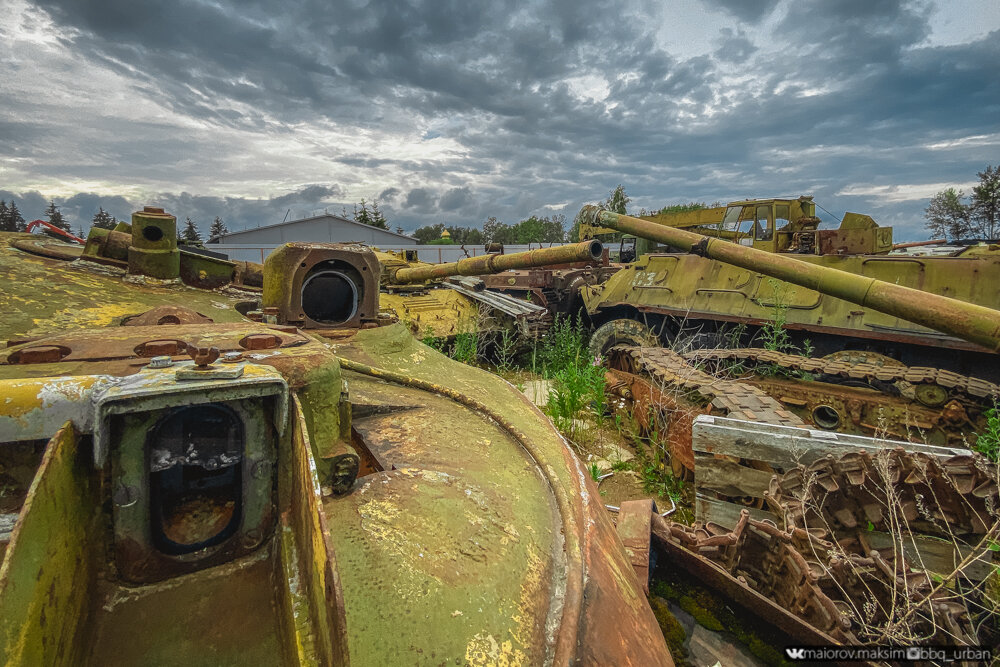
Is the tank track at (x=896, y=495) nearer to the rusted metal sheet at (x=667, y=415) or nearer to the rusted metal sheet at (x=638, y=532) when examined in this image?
the rusted metal sheet at (x=638, y=532)

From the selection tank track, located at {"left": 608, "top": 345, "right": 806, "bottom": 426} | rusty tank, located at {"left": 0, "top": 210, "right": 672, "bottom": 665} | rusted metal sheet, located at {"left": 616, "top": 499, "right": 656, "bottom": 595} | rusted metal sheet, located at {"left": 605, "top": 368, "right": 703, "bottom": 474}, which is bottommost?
rusted metal sheet, located at {"left": 605, "top": 368, "right": 703, "bottom": 474}

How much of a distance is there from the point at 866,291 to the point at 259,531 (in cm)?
377

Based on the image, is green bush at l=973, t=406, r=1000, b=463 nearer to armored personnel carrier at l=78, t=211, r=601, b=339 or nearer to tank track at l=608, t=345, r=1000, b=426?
tank track at l=608, t=345, r=1000, b=426

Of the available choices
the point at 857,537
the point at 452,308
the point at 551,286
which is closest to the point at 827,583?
the point at 857,537

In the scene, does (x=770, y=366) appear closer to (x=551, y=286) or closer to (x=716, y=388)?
(x=716, y=388)

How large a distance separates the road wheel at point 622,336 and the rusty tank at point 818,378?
Result: 1174 mm

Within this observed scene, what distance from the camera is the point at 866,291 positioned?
137 inches

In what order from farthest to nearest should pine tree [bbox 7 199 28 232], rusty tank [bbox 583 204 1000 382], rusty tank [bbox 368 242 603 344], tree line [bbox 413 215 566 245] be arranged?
1. tree line [bbox 413 215 566 245]
2. pine tree [bbox 7 199 28 232]
3. rusty tank [bbox 368 242 603 344]
4. rusty tank [bbox 583 204 1000 382]

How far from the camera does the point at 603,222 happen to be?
18.8ft

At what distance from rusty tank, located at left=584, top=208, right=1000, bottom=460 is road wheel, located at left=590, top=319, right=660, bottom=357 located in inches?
46.2

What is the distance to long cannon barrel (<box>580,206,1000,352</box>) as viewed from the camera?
2.95m

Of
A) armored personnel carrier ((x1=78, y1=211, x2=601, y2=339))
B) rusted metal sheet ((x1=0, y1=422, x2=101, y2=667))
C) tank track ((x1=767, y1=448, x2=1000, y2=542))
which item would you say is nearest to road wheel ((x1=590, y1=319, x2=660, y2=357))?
armored personnel carrier ((x1=78, y1=211, x2=601, y2=339))

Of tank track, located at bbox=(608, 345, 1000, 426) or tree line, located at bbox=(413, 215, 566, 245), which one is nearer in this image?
tank track, located at bbox=(608, 345, 1000, 426)

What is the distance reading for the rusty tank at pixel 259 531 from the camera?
3.32 feet
